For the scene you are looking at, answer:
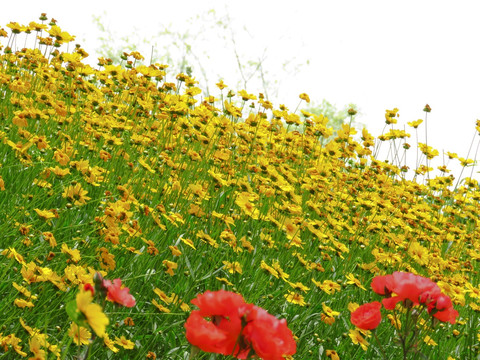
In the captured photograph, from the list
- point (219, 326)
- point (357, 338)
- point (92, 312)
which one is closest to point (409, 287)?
point (219, 326)

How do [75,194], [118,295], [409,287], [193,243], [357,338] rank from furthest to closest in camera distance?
[193,243] < [357,338] < [75,194] < [409,287] < [118,295]

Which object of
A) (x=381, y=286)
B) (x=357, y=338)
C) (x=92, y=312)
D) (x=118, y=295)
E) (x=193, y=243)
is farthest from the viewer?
(x=193, y=243)

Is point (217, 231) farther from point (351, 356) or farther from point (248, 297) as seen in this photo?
point (351, 356)

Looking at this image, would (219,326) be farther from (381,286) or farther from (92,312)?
(381,286)

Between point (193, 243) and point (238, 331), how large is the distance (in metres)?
1.85

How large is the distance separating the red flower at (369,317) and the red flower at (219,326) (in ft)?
1.76

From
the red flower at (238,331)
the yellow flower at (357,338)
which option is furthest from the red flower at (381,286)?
the yellow flower at (357,338)

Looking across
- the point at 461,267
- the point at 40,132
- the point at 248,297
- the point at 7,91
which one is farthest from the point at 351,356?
the point at 7,91

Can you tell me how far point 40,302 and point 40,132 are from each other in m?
1.78

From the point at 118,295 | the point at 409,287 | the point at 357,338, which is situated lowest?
the point at 357,338

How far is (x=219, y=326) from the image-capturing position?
84 cm

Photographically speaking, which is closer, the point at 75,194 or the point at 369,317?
the point at 369,317

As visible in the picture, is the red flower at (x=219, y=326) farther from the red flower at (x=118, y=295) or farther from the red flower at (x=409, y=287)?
the red flower at (x=409, y=287)

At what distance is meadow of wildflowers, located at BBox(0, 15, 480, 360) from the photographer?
1393 millimetres
